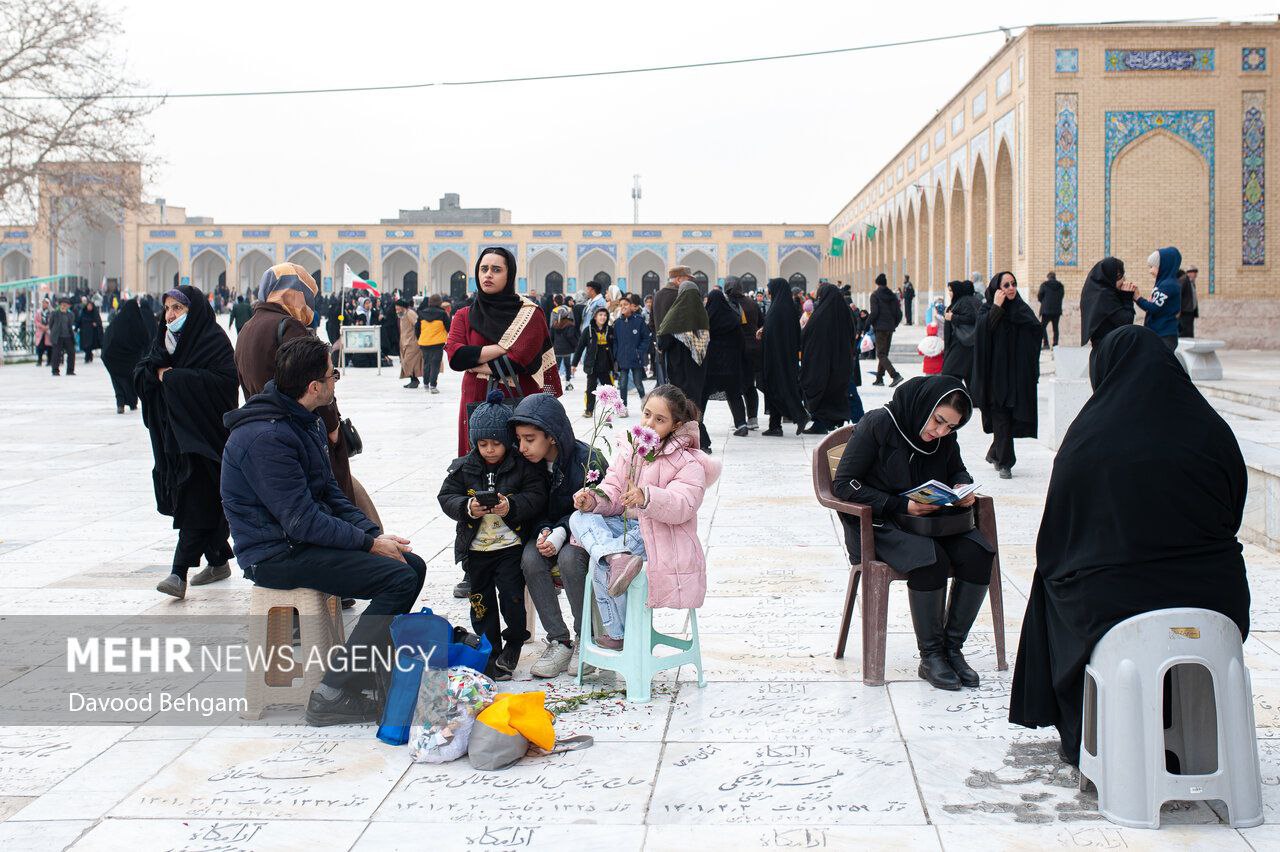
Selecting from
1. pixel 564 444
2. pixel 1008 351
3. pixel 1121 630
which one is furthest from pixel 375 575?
pixel 1008 351

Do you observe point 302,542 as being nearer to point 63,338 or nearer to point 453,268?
point 63,338

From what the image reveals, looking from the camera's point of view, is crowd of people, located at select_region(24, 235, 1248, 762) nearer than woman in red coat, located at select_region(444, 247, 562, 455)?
Yes

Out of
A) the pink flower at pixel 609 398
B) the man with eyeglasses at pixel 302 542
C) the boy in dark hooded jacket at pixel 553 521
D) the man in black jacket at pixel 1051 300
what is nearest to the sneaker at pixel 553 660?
the boy in dark hooded jacket at pixel 553 521

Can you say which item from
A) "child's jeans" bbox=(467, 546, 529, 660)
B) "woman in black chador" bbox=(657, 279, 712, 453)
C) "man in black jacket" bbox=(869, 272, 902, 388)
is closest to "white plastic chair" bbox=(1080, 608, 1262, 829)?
"child's jeans" bbox=(467, 546, 529, 660)

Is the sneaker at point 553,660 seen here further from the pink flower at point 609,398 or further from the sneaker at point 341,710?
the pink flower at point 609,398

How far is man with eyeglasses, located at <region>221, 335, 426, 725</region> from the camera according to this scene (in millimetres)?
3379

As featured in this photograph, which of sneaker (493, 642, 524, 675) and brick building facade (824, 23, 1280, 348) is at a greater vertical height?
brick building facade (824, 23, 1280, 348)

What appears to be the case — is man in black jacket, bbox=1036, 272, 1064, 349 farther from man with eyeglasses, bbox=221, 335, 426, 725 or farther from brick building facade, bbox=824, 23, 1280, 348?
man with eyeglasses, bbox=221, 335, 426, 725

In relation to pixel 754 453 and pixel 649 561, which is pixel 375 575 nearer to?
pixel 649 561

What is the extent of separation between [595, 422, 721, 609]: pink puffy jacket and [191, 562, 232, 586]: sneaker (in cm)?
220

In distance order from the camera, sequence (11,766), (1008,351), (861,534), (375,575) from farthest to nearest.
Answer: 1. (1008,351)
2. (861,534)
3. (375,575)
4. (11,766)

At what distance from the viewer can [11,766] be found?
309 cm

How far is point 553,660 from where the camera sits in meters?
3.79

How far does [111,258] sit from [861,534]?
56.4 m
